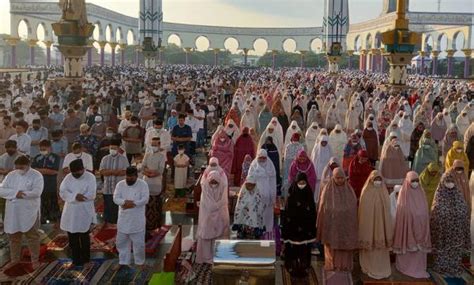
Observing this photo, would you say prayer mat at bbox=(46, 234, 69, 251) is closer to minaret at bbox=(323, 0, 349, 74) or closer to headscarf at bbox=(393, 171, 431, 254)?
headscarf at bbox=(393, 171, 431, 254)

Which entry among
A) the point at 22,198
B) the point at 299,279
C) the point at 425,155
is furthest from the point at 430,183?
the point at 22,198

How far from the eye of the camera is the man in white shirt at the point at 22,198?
5246 mm

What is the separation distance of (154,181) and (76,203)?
1.22 metres

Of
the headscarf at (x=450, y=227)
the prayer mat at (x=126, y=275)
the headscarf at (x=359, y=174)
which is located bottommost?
the prayer mat at (x=126, y=275)

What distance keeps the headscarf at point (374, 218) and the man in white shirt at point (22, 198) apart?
9.57ft

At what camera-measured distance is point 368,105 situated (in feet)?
43.9

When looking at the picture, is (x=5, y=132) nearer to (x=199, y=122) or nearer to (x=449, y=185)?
(x=199, y=122)

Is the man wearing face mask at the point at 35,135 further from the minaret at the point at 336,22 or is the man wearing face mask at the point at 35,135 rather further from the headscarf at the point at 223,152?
the minaret at the point at 336,22

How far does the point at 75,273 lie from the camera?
5.28 m

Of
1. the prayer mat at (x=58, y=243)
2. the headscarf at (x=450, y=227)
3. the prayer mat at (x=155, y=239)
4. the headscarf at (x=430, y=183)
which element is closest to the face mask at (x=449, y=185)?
Result: the headscarf at (x=450, y=227)

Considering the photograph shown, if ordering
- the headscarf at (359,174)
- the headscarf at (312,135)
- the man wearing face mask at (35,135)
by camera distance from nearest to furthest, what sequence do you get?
the headscarf at (359,174), the man wearing face mask at (35,135), the headscarf at (312,135)

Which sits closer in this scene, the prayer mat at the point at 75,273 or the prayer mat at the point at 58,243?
the prayer mat at the point at 75,273

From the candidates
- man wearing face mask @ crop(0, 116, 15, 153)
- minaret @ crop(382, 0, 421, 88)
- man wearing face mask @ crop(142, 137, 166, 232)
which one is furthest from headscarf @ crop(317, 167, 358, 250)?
minaret @ crop(382, 0, 421, 88)

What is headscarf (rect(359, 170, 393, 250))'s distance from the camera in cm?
522
